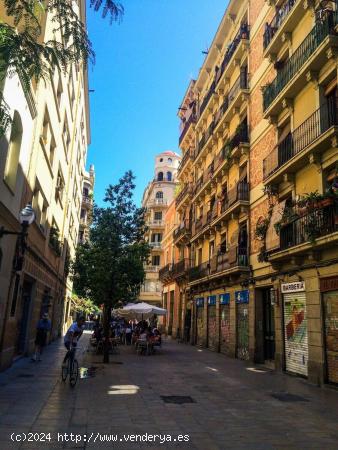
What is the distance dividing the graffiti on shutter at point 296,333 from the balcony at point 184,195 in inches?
751

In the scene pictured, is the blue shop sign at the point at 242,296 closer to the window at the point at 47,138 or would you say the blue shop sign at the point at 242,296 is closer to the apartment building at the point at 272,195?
the apartment building at the point at 272,195

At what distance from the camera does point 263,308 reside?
59.0 feet

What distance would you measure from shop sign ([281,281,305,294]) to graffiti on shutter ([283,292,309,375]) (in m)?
0.15

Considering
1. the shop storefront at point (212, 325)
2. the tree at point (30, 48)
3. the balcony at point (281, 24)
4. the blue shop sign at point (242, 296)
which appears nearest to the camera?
the tree at point (30, 48)

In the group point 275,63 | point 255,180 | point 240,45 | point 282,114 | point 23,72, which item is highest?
point 240,45

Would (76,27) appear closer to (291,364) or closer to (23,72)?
(23,72)

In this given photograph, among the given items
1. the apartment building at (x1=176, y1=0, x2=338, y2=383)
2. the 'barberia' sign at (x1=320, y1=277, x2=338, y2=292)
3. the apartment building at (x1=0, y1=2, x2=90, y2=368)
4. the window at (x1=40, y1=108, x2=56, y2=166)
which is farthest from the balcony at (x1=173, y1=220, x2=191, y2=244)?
the 'barberia' sign at (x1=320, y1=277, x2=338, y2=292)

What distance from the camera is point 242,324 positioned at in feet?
64.0

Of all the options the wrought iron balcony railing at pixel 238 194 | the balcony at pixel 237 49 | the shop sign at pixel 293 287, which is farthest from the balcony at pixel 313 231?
the balcony at pixel 237 49

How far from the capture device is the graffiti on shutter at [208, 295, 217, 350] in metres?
23.9

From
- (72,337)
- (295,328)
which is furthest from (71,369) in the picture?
(295,328)

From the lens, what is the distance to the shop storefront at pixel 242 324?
18797mm

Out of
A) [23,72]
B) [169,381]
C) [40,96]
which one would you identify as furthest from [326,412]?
[40,96]

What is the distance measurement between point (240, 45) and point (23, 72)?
2071cm
